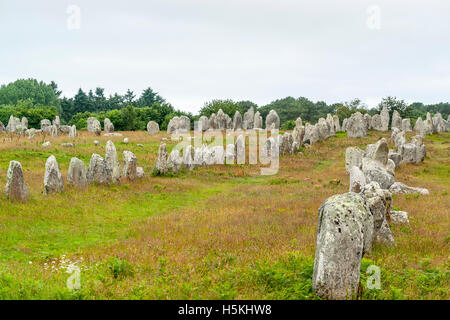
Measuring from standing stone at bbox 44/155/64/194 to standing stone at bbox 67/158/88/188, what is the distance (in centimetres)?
113

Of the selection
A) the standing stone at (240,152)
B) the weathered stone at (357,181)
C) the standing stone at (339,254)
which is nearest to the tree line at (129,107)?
the standing stone at (240,152)

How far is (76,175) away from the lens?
18281mm

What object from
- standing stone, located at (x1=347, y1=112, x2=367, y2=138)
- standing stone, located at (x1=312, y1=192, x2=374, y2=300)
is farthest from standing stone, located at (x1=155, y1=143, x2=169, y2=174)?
standing stone, located at (x1=347, y1=112, x2=367, y2=138)

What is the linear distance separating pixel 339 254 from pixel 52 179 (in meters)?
14.1

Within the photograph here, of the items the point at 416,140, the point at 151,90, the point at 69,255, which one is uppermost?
the point at 151,90

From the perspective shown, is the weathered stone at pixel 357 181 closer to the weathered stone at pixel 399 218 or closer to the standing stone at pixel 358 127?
the weathered stone at pixel 399 218

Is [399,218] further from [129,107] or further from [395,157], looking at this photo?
[129,107]

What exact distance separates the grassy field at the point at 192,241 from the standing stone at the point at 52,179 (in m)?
0.58

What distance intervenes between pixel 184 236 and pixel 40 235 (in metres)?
4.64

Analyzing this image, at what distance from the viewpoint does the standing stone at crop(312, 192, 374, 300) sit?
21.4ft

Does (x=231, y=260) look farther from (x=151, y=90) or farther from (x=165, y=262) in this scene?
(x=151, y=90)

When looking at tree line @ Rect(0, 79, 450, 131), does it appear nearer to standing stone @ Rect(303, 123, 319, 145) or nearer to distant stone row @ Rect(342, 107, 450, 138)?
distant stone row @ Rect(342, 107, 450, 138)

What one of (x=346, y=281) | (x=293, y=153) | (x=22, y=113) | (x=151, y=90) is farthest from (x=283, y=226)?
(x=151, y=90)

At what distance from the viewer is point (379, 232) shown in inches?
418
